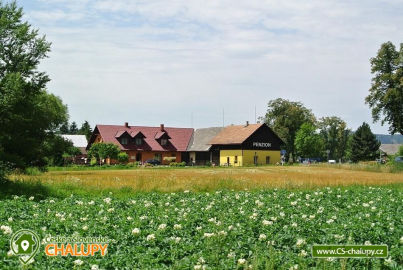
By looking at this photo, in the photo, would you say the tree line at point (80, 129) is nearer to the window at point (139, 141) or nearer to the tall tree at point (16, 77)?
the window at point (139, 141)

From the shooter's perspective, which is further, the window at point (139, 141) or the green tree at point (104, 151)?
the window at point (139, 141)

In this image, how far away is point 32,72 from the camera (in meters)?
37.1

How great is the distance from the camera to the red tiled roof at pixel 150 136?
87.0m

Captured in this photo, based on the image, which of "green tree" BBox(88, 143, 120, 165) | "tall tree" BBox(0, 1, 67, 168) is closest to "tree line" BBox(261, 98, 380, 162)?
"green tree" BBox(88, 143, 120, 165)

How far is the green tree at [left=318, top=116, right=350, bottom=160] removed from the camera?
119062mm

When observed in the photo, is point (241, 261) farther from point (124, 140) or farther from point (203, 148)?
Answer: point (124, 140)

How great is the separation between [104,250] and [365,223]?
242 inches

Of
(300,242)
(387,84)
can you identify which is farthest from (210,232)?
(387,84)

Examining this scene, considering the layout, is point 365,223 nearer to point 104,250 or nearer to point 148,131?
point 104,250

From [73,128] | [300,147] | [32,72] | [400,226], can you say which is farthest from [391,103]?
[73,128]

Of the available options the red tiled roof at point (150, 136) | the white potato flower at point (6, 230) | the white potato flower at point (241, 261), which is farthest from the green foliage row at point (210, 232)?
the red tiled roof at point (150, 136)

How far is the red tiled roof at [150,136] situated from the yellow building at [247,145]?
7.70m

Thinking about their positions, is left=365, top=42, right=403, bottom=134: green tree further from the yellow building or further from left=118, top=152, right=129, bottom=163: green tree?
left=118, top=152, right=129, bottom=163: green tree

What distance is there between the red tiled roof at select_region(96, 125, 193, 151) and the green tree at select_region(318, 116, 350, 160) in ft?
136
